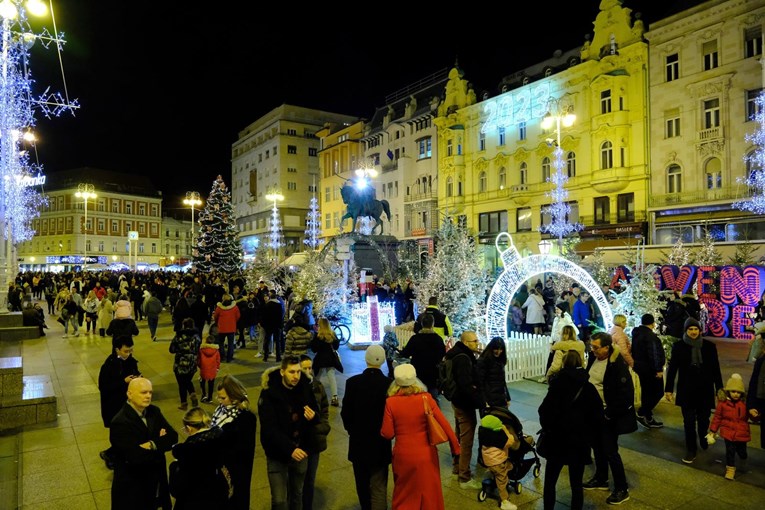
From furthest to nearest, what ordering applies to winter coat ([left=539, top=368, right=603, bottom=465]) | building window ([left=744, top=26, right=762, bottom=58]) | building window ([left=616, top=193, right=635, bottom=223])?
1. building window ([left=616, top=193, right=635, bottom=223])
2. building window ([left=744, top=26, right=762, bottom=58])
3. winter coat ([left=539, top=368, right=603, bottom=465])

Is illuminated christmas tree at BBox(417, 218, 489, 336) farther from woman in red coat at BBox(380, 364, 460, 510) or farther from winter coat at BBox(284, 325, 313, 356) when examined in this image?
woman in red coat at BBox(380, 364, 460, 510)

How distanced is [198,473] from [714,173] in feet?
105

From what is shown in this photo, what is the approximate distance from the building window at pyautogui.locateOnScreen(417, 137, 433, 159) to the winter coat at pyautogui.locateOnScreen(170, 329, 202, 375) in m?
40.6

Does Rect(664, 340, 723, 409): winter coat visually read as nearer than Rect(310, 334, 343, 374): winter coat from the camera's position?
Yes

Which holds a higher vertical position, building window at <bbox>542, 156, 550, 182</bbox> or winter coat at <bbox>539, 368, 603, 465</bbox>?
building window at <bbox>542, 156, 550, 182</bbox>

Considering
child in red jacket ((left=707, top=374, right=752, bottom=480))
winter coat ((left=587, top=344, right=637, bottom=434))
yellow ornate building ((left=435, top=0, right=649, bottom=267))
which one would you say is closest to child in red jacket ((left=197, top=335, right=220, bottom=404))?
winter coat ((left=587, top=344, right=637, bottom=434))

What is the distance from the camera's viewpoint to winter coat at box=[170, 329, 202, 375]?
8.40m

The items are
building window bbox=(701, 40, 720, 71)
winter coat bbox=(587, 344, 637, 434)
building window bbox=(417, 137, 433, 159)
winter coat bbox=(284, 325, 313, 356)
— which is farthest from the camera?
building window bbox=(417, 137, 433, 159)

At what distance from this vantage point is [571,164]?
35.4 metres

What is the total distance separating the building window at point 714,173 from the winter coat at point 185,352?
29.1 meters

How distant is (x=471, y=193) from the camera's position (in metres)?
43.0

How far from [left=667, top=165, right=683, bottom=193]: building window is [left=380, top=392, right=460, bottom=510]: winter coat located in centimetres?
3064

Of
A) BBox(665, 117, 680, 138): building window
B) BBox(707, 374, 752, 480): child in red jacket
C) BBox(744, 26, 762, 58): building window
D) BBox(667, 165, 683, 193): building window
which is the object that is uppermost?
BBox(744, 26, 762, 58): building window

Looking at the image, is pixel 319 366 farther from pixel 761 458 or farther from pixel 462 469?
pixel 761 458
